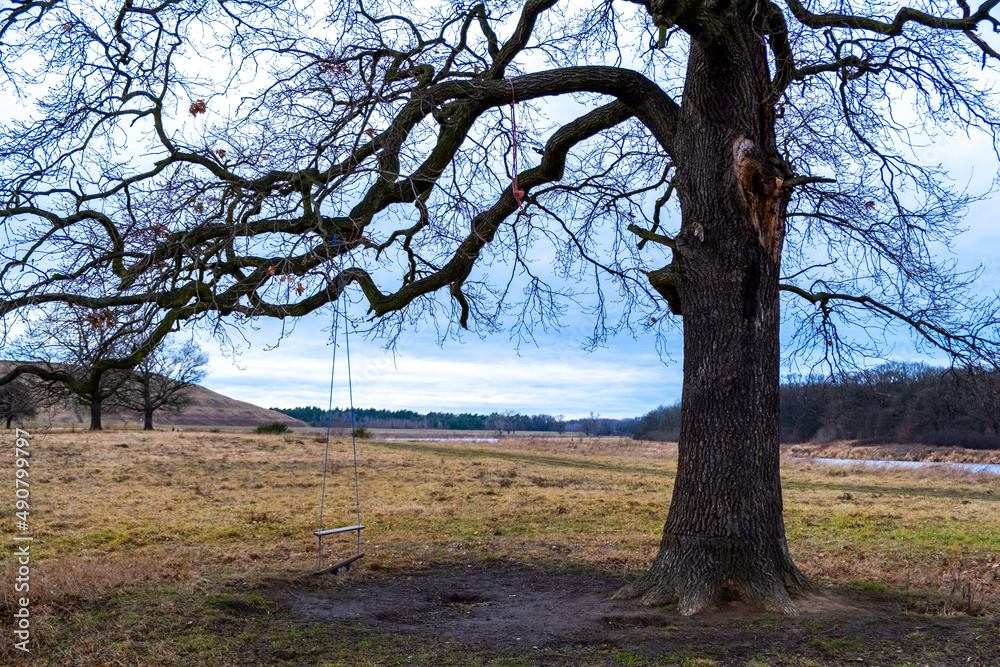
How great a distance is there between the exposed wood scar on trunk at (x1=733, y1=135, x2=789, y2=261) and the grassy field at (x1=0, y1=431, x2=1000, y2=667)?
3.29m

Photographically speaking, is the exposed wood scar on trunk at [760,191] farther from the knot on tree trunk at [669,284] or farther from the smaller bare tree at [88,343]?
the smaller bare tree at [88,343]

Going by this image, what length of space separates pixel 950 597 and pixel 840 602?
1.15 metres

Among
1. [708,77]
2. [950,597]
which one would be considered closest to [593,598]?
[950,597]

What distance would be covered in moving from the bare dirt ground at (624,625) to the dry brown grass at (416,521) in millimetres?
1068

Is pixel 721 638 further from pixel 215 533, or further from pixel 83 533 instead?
pixel 83 533

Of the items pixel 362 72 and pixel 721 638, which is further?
pixel 362 72

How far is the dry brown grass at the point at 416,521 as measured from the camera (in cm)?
851

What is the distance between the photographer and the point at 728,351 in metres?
6.37

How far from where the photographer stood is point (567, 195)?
31.8 feet

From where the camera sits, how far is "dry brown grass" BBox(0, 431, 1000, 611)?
851 centimetres

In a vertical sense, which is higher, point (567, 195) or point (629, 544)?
point (567, 195)

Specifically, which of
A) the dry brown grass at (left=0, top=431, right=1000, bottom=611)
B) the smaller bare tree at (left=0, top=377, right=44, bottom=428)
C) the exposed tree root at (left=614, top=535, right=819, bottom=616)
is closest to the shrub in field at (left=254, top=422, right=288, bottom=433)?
the dry brown grass at (left=0, top=431, right=1000, bottom=611)

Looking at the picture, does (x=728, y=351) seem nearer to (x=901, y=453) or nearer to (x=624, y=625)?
(x=624, y=625)

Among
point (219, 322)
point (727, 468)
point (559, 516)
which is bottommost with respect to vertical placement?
point (559, 516)
